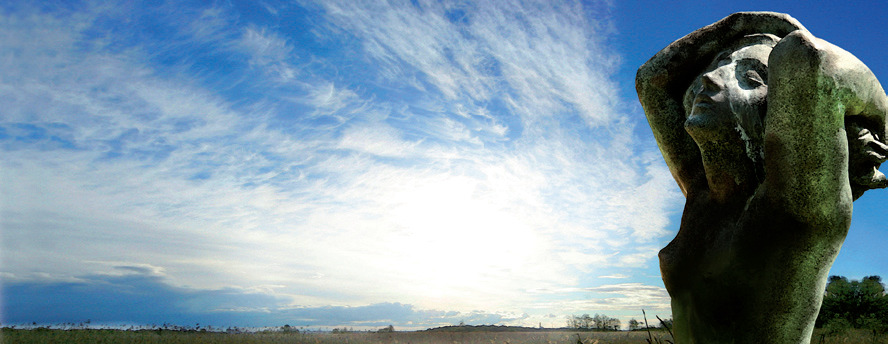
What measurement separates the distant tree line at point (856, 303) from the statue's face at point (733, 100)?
1516 cm

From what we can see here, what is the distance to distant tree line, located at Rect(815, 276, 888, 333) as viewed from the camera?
15.4 meters

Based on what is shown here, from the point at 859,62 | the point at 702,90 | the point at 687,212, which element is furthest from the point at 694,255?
the point at 859,62

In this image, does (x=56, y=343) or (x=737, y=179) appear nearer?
(x=737, y=179)

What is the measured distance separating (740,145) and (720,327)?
3.96 ft

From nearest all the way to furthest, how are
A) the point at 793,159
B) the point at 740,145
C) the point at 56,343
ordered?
1. the point at 793,159
2. the point at 740,145
3. the point at 56,343

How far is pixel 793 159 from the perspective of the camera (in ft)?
10.1

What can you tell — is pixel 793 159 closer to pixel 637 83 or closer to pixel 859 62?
pixel 859 62

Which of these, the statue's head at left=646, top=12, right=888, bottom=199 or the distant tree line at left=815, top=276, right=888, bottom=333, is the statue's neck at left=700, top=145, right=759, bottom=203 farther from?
the distant tree line at left=815, top=276, right=888, bottom=333

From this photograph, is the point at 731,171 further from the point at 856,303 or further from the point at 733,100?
the point at 856,303

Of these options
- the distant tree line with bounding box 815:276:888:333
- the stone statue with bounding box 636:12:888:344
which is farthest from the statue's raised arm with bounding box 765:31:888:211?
the distant tree line with bounding box 815:276:888:333

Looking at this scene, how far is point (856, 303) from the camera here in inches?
647

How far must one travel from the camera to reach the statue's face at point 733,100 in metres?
3.51

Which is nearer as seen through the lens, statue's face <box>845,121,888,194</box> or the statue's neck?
statue's face <box>845,121,888,194</box>

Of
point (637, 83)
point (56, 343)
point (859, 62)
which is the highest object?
point (637, 83)
